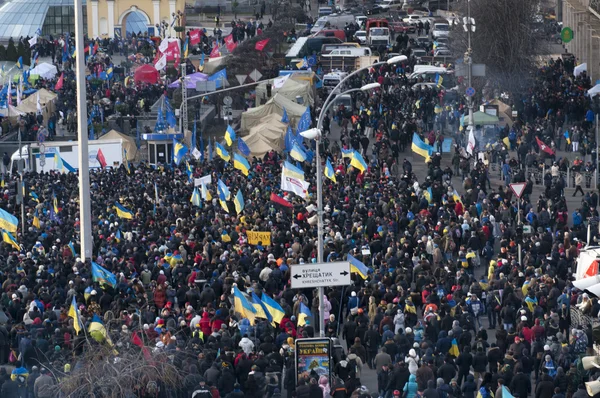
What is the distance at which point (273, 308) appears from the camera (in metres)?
32.7

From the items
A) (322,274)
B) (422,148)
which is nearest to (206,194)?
(422,148)

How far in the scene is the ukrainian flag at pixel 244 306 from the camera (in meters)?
32.5

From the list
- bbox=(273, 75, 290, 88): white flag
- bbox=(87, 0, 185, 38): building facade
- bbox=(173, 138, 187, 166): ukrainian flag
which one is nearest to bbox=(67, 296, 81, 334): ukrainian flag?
bbox=(173, 138, 187, 166): ukrainian flag

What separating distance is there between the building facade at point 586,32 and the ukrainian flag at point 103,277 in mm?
42557

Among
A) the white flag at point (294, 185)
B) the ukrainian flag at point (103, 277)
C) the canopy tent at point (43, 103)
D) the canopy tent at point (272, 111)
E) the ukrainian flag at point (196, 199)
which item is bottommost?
the canopy tent at point (43, 103)

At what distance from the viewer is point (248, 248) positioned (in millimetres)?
38844

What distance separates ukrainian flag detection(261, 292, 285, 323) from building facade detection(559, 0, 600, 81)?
44.0 metres

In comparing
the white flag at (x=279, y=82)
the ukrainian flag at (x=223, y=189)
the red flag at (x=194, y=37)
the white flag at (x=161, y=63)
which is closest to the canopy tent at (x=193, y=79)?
the white flag at (x=161, y=63)

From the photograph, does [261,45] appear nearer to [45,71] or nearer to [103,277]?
[45,71]

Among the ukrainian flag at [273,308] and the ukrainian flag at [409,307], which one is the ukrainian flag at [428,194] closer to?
the ukrainian flag at [409,307]

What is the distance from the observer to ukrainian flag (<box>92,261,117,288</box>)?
116 feet

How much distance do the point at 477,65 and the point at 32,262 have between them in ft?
102

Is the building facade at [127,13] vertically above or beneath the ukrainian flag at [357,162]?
beneath

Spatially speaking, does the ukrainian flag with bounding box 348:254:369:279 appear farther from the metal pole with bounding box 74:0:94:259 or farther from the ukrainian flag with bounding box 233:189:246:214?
the ukrainian flag with bounding box 233:189:246:214
